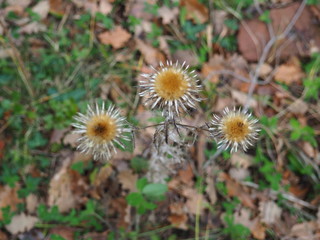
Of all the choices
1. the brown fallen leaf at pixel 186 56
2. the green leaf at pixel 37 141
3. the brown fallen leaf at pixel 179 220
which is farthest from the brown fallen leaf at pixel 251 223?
the green leaf at pixel 37 141

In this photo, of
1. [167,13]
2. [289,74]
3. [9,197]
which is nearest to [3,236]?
[9,197]

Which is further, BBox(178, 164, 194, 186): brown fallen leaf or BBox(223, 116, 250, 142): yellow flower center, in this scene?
BBox(178, 164, 194, 186): brown fallen leaf

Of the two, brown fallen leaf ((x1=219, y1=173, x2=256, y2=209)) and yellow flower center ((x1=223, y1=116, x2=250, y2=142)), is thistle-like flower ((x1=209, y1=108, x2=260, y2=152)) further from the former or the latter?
brown fallen leaf ((x1=219, y1=173, x2=256, y2=209))

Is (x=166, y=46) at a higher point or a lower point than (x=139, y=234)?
higher

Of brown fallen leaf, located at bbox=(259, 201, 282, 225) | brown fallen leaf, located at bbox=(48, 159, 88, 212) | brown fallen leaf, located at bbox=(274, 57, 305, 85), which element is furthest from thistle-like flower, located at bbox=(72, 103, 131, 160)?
brown fallen leaf, located at bbox=(274, 57, 305, 85)

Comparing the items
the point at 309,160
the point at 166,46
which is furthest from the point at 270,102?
the point at 166,46

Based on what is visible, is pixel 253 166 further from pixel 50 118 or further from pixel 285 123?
pixel 50 118
